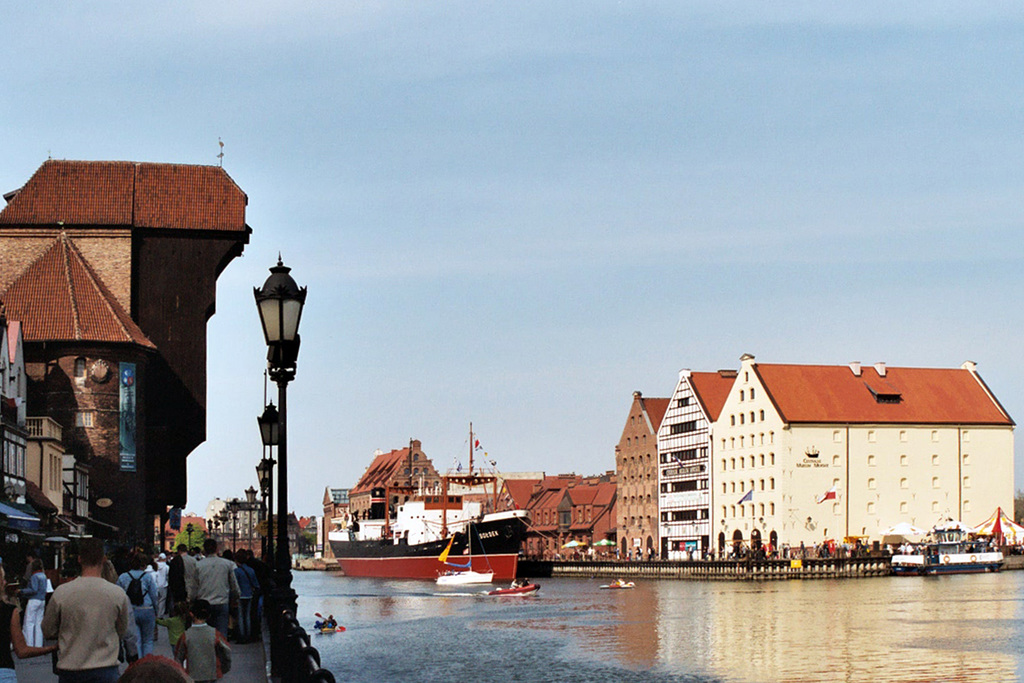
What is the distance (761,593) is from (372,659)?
130 feet

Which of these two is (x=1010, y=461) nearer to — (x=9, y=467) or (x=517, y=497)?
(x=517, y=497)

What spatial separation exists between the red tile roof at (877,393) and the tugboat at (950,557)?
15.0 meters

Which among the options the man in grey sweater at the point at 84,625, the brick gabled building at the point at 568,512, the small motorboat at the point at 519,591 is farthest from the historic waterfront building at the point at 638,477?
the man in grey sweater at the point at 84,625

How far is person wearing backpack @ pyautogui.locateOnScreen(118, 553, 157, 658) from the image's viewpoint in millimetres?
16656

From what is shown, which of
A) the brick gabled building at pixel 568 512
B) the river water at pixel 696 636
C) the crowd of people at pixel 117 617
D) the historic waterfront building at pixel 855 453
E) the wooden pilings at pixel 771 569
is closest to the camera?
the crowd of people at pixel 117 617

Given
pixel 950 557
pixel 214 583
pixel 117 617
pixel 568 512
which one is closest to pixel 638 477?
pixel 568 512

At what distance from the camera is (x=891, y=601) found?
64438 mm

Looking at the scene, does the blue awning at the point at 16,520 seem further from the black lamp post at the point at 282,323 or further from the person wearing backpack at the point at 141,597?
the black lamp post at the point at 282,323

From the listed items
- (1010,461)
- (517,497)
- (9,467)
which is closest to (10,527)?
(9,467)

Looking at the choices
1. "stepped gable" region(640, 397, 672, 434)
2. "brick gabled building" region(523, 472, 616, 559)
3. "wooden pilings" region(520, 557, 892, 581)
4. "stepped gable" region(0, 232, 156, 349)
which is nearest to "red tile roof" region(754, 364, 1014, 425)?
"wooden pilings" region(520, 557, 892, 581)

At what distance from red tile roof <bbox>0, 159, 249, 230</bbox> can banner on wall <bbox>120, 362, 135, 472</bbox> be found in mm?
8657

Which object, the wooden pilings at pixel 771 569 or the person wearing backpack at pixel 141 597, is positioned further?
the wooden pilings at pixel 771 569

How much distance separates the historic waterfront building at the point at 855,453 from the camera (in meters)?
111

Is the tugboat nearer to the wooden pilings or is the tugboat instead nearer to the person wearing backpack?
the wooden pilings
